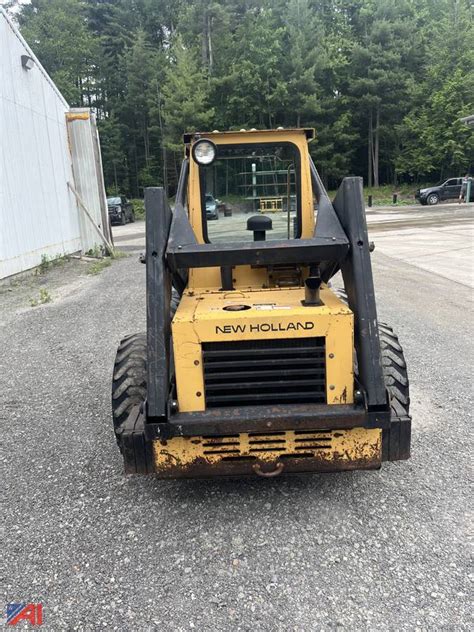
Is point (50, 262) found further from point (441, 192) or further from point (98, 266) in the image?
point (441, 192)

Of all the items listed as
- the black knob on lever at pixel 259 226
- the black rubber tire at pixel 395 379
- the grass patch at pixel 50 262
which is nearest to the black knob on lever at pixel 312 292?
the black rubber tire at pixel 395 379

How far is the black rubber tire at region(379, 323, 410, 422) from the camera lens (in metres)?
2.96

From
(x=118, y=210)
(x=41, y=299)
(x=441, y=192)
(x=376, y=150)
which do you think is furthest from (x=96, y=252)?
(x=376, y=150)

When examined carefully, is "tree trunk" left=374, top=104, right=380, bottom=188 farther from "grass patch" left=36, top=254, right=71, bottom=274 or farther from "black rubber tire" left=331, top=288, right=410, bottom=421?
"black rubber tire" left=331, top=288, right=410, bottom=421

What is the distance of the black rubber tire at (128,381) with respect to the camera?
3.15 metres

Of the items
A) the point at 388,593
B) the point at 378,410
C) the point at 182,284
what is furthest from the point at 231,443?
the point at 182,284

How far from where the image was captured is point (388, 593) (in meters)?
2.36

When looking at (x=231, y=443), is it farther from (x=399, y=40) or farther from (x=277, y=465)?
(x=399, y=40)

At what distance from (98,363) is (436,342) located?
403 centimetres

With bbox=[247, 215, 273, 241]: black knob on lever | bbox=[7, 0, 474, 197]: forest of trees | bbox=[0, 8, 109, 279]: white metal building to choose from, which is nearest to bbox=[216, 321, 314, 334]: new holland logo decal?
bbox=[247, 215, 273, 241]: black knob on lever

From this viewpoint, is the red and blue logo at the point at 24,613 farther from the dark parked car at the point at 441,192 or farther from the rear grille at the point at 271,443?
the dark parked car at the point at 441,192

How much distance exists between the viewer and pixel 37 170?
12406mm

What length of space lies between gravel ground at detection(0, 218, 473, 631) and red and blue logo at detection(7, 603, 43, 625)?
0.03m

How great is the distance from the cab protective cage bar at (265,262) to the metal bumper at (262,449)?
49 millimetres
